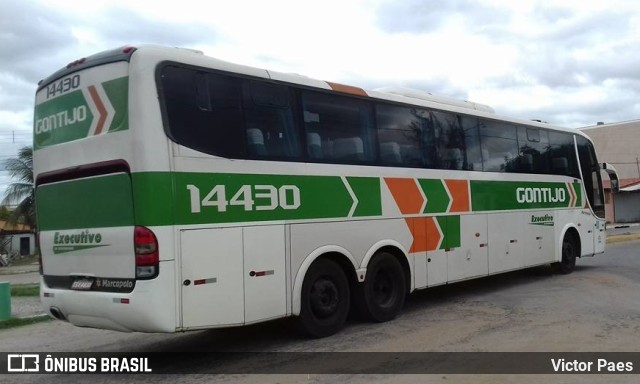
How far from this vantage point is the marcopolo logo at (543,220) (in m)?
12.4

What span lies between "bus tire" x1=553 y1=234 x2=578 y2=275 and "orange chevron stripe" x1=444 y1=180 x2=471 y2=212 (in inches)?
171

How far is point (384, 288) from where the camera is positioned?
8812 millimetres

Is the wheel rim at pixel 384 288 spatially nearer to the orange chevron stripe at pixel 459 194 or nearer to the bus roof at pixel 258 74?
the orange chevron stripe at pixel 459 194

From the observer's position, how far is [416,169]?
940 centimetres

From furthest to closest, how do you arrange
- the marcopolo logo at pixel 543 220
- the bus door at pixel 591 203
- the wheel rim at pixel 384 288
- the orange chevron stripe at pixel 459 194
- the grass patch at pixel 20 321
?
the bus door at pixel 591 203, the marcopolo logo at pixel 543 220, the grass patch at pixel 20 321, the orange chevron stripe at pixel 459 194, the wheel rim at pixel 384 288

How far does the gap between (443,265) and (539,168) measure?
430cm

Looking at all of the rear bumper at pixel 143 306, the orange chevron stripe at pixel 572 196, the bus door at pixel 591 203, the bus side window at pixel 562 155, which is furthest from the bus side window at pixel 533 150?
the rear bumper at pixel 143 306

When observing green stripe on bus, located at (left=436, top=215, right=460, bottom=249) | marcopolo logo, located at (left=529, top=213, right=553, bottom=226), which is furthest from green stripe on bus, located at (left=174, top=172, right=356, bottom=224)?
marcopolo logo, located at (left=529, top=213, right=553, bottom=226)

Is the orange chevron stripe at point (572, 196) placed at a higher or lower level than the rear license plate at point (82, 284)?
higher

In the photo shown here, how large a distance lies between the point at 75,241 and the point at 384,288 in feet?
14.5

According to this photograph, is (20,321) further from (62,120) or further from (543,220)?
(543,220)

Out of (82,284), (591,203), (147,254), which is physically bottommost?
(82,284)

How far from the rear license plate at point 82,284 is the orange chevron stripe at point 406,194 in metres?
4.38

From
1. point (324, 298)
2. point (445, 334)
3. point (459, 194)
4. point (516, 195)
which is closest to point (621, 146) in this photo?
point (516, 195)
